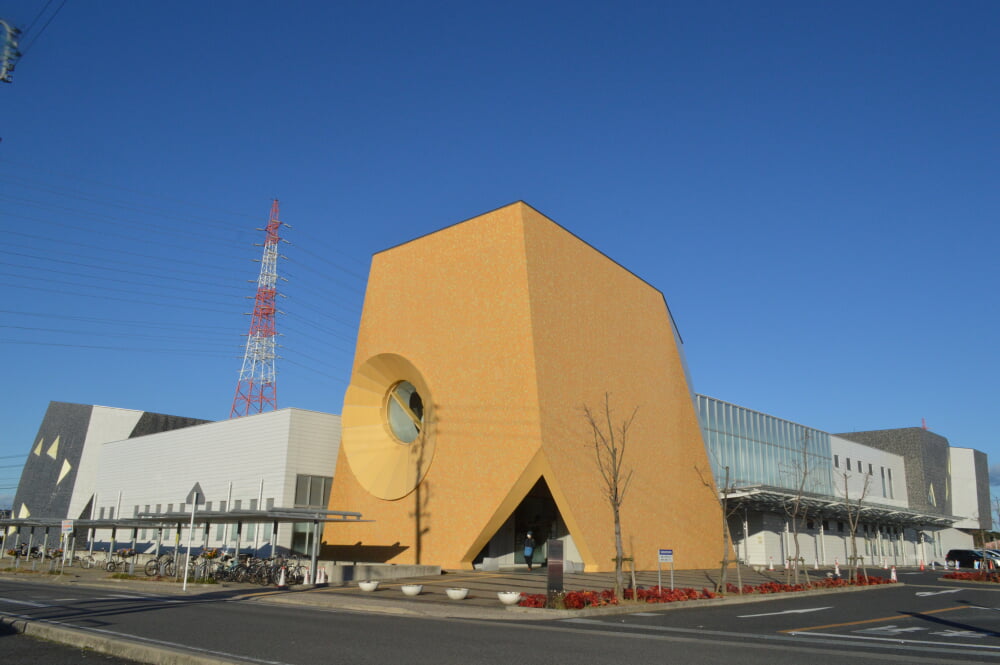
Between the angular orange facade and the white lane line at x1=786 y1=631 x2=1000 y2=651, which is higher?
the angular orange facade

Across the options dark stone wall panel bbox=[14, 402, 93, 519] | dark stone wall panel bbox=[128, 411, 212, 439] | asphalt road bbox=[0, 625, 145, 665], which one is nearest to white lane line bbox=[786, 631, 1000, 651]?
asphalt road bbox=[0, 625, 145, 665]

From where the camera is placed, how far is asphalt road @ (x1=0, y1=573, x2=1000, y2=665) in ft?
33.8

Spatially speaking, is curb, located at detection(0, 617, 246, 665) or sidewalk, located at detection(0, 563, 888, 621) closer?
curb, located at detection(0, 617, 246, 665)

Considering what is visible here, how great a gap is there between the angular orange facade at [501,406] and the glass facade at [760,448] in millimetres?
6455

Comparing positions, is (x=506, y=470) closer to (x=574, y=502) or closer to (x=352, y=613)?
(x=574, y=502)

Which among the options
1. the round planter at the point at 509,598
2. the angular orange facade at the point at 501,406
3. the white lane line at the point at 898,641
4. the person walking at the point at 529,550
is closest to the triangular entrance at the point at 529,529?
the angular orange facade at the point at 501,406

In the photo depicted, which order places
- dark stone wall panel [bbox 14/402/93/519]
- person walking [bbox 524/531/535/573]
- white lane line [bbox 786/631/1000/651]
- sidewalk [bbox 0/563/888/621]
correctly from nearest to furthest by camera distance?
white lane line [bbox 786/631/1000/651]
sidewalk [bbox 0/563/888/621]
person walking [bbox 524/531/535/573]
dark stone wall panel [bbox 14/402/93/519]

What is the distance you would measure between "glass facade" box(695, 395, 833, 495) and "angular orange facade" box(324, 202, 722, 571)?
6.46m

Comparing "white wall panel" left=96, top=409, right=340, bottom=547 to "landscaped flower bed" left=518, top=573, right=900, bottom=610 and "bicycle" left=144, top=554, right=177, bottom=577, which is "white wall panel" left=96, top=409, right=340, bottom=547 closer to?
"bicycle" left=144, top=554, right=177, bottom=577

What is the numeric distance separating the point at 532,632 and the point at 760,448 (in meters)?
40.1

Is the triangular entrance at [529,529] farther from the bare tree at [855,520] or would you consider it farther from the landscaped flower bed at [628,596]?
the bare tree at [855,520]

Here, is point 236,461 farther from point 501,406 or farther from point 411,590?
point 411,590

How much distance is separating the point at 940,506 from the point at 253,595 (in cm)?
7335

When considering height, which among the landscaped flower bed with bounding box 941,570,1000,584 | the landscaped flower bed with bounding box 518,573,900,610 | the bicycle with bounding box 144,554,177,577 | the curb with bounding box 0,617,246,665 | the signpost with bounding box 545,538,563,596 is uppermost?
the signpost with bounding box 545,538,563,596
